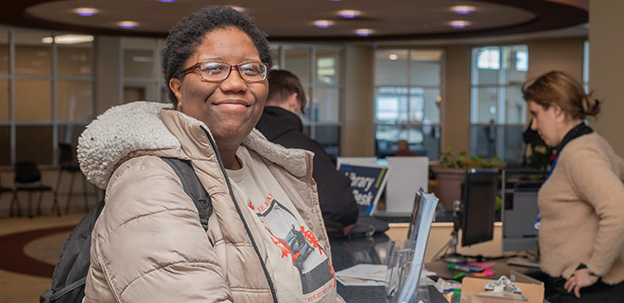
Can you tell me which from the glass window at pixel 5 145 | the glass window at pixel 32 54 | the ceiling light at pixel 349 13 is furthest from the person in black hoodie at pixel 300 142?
the glass window at pixel 32 54

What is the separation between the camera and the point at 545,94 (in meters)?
3.06

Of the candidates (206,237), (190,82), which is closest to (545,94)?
(190,82)

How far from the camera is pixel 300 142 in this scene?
3.15 metres

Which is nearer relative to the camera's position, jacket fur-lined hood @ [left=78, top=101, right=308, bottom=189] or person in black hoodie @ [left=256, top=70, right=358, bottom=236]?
jacket fur-lined hood @ [left=78, top=101, right=308, bottom=189]

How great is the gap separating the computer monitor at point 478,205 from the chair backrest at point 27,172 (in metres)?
9.68

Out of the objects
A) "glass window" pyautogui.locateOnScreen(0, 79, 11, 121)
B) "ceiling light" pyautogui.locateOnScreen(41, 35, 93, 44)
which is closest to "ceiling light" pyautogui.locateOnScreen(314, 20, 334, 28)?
"ceiling light" pyautogui.locateOnScreen(41, 35, 93, 44)

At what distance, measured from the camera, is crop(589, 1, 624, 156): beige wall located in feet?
13.0

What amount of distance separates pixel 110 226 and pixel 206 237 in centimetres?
15

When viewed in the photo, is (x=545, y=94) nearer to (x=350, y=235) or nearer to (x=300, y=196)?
(x=350, y=235)

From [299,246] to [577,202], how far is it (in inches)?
73.6

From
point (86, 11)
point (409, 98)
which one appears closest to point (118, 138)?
point (86, 11)

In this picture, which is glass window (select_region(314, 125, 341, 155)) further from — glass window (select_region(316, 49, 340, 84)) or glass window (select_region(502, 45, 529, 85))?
glass window (select_region(502, 45, 529, 85))

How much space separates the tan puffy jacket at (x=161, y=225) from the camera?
1058 millimetres

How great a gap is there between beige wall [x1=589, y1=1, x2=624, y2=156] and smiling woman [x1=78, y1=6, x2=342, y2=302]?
2934mm
